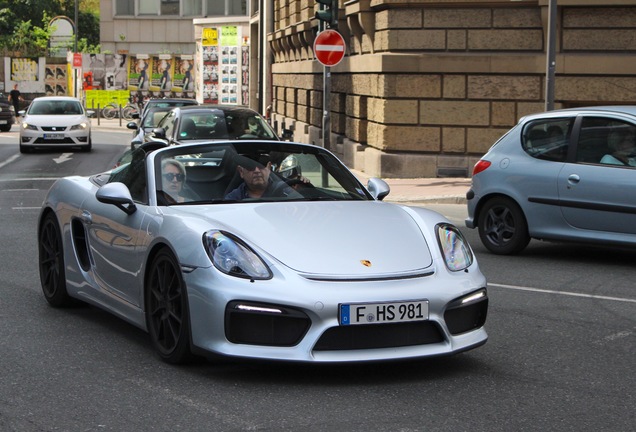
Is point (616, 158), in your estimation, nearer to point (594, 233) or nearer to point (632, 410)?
point (594, 233)

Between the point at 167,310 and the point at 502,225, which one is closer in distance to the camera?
the point at 167,310

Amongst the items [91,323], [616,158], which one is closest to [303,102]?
[616,158]

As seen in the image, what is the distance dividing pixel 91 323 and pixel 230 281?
219 cm

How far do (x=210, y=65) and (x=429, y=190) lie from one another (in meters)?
33.1

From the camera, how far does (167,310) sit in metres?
6.50

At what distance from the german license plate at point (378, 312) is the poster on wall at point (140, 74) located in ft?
228

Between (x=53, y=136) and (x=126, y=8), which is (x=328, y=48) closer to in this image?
(x=53, y=136)

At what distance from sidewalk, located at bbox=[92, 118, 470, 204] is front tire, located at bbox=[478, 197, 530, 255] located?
21.0 ft

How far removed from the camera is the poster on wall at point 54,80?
3041 inches

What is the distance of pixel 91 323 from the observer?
312 inches

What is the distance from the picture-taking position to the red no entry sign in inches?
804

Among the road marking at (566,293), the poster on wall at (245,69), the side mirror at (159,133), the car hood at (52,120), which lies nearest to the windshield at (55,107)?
the car hood at (52,120)

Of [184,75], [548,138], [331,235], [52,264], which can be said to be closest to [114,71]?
[184,75]

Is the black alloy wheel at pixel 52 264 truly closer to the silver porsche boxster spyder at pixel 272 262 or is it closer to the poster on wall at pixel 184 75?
the silver porsche boxster spyder at pixel 272 262
